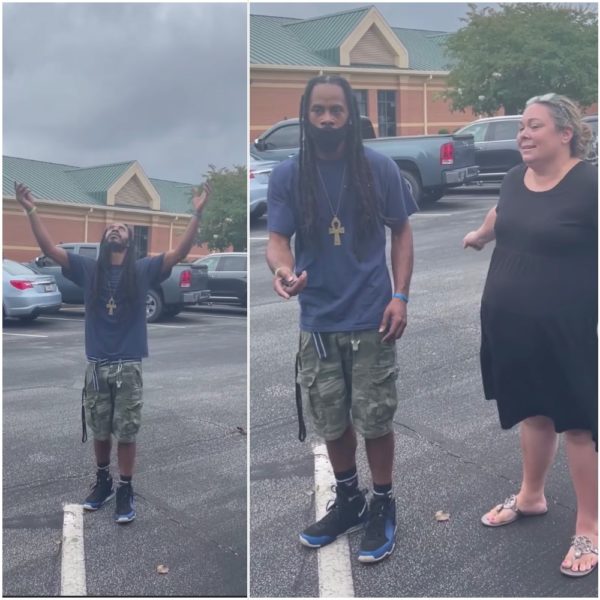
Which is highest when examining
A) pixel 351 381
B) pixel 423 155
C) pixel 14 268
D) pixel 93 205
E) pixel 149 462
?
pixel 423 155

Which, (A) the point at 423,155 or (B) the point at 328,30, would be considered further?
(B) the point at 328,30

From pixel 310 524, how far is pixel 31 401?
1.20 meters

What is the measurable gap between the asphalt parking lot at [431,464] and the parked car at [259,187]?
0.17ft

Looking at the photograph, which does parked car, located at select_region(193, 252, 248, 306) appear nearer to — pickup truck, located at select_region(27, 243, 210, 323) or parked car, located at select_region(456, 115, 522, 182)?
pickup truck, located at select_region(27, 243, 210, 323)

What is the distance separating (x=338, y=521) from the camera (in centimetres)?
284

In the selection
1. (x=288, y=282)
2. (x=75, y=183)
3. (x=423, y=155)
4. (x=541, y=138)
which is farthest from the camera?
(x=75, y=183)

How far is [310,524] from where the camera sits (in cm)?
286

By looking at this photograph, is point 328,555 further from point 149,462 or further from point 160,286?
point 160,286

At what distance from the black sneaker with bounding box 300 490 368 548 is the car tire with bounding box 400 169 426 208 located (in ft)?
3.45

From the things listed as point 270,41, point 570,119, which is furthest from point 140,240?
point 570,119

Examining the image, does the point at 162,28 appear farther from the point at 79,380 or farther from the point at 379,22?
the point at 79,380

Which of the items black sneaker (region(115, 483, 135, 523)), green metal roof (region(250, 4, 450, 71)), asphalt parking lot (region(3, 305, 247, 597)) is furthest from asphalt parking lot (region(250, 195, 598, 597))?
green metal roof (region(250, 4, 450, 71))

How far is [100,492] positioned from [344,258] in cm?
130

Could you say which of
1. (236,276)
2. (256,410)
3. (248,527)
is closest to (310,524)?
(248,527)
